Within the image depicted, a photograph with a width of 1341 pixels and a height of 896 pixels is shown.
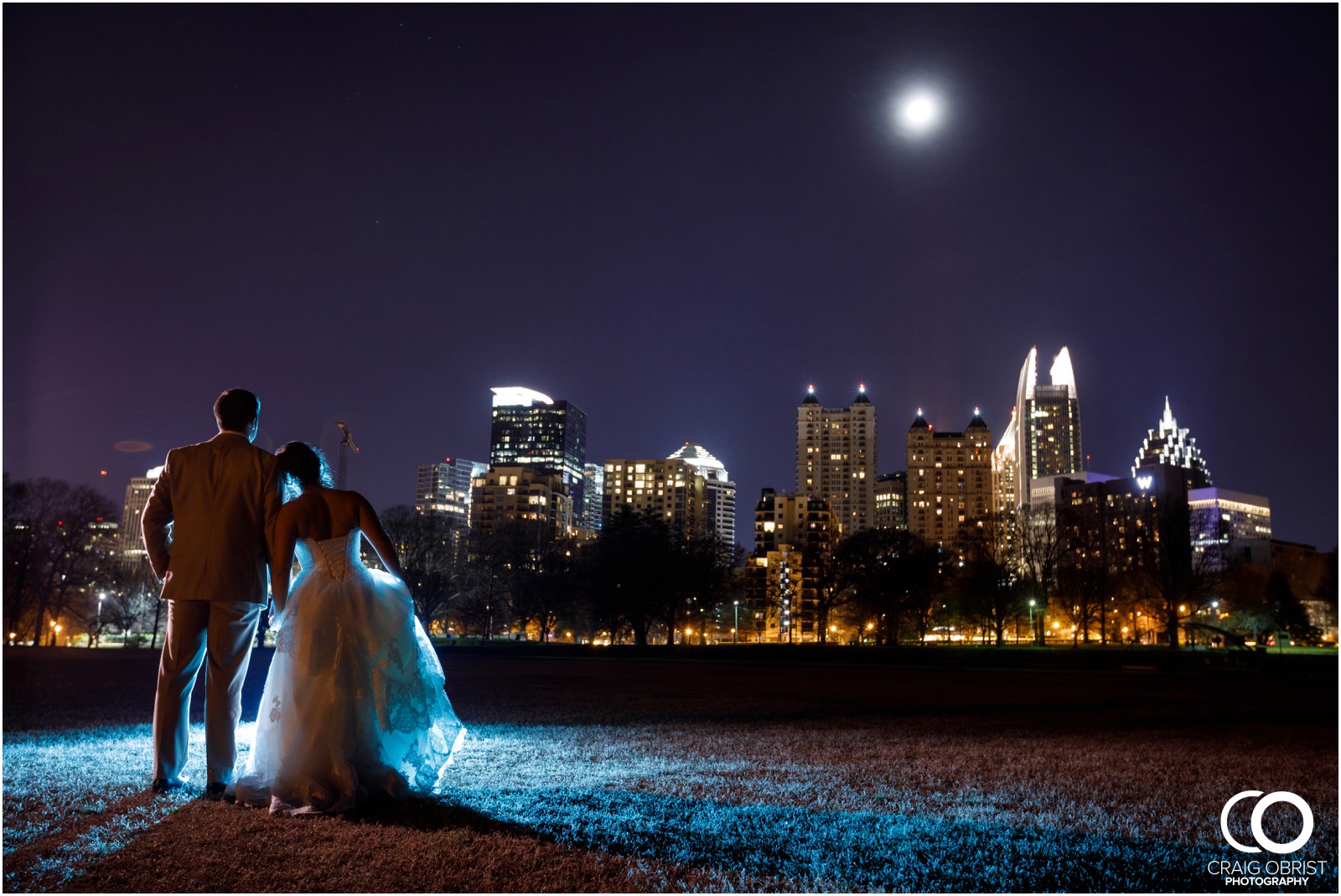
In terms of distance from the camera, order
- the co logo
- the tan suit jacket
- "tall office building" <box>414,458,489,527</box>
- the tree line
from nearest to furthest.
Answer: the co logo < the tan suit jacket < the tree line < "tall office building" <box>414,458,489,527</box>

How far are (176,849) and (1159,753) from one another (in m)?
9.08

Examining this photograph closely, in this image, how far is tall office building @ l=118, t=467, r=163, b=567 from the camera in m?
64.4

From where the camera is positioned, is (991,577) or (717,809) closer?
(717,809)

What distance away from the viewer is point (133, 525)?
75.2 meters

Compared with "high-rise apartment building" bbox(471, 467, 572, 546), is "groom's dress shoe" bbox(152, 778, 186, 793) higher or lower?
lower

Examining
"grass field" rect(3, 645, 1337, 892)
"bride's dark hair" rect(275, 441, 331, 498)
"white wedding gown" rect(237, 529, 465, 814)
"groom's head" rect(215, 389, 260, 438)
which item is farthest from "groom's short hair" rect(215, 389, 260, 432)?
"grass field" rect(3, 645, 1337, 892)

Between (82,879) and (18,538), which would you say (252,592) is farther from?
(18,538)

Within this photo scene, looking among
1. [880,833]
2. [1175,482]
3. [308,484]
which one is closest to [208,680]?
[308,484]

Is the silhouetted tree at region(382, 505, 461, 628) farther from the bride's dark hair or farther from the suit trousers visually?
the suit trousers

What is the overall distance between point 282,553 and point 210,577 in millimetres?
470

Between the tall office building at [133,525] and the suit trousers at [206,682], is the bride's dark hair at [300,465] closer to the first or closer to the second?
the suit trousers at [206,682]

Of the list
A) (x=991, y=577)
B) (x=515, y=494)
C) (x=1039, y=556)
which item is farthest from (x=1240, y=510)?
(x=515, y=494)

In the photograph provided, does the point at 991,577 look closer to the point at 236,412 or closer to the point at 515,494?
the point at 236,412

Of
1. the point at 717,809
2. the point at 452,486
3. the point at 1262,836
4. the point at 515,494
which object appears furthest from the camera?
the point at 452,486
